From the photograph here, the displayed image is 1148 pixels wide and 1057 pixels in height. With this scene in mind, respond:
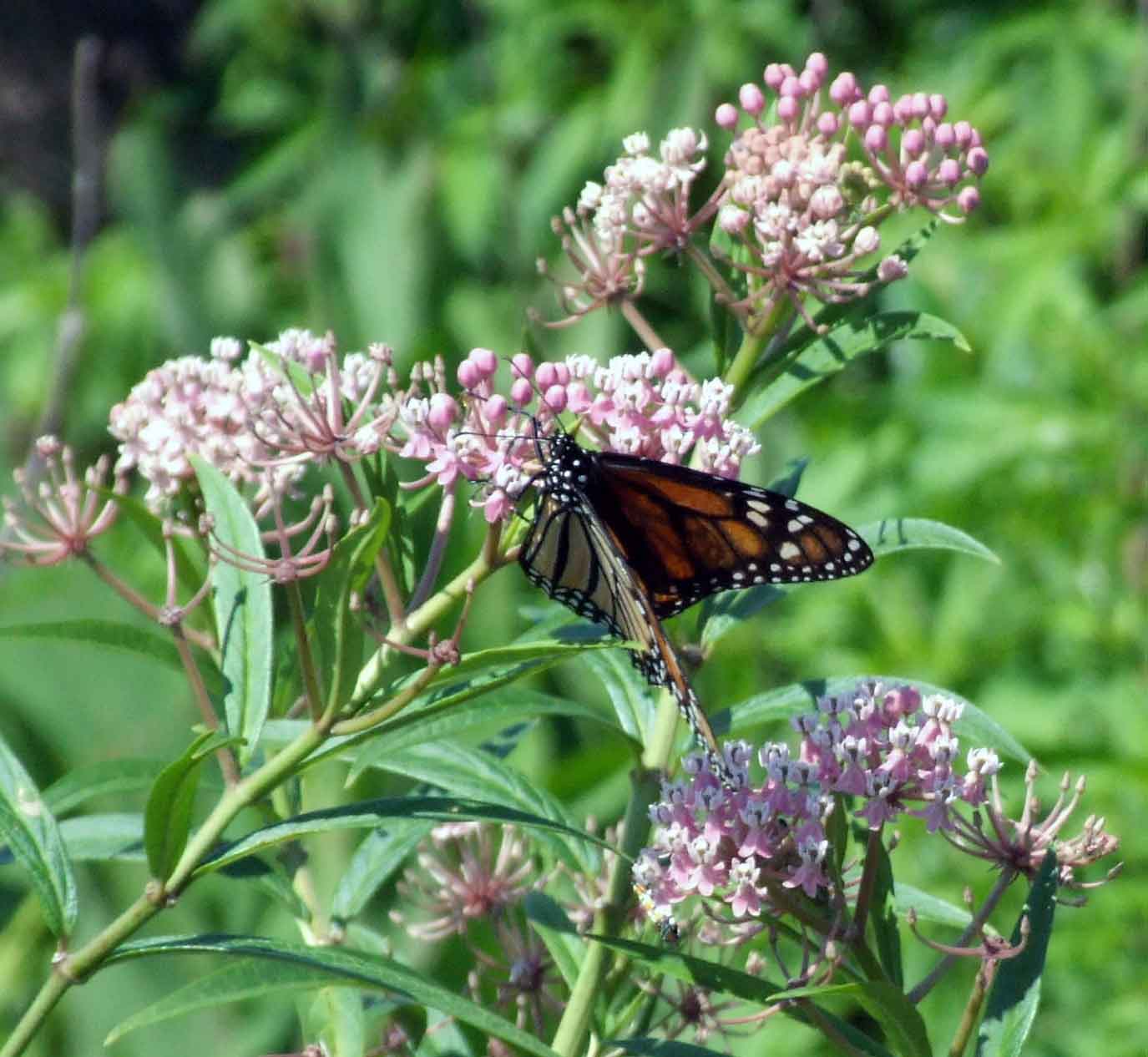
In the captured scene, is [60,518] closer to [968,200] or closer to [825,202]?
[825,202]

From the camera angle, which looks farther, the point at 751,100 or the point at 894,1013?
the point at 751,100

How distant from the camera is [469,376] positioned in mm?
1028

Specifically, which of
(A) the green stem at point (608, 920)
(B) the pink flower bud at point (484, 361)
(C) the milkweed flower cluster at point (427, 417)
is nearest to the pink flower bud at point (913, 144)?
(C) the milkweed flower cluster at point (427, 417)

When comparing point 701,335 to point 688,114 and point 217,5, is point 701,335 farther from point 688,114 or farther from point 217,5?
point 217,5

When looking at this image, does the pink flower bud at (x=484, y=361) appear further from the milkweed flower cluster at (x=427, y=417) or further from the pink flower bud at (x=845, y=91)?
the pink flower bud at (x=845, y=91)

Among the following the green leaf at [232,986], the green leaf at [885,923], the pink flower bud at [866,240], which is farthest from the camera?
the pink flower bud at [866,240]

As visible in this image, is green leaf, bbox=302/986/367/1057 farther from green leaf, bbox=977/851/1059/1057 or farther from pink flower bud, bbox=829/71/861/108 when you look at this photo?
pink flower bud, bbox=829/71/861/108

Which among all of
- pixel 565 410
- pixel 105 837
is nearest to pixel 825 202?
pixel 565 410

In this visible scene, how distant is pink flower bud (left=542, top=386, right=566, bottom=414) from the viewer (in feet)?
3.28

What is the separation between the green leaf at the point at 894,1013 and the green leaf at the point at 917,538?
11.8 inches

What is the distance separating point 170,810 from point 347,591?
0.51 feet

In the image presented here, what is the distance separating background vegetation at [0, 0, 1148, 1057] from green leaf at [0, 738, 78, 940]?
465 millimetres

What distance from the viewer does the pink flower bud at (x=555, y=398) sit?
39.3 inches

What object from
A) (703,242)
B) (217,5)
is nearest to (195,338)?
(217,5)
